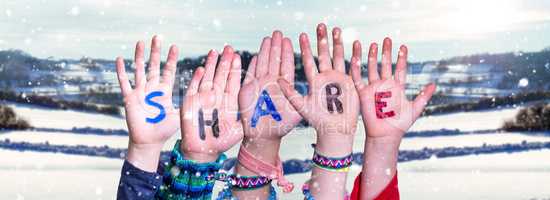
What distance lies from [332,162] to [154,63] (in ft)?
2.67

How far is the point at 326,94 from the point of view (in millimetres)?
3049

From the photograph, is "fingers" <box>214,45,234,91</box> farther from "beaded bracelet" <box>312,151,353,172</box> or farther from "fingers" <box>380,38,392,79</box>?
"fingers" <box>380,38,392,79</box>

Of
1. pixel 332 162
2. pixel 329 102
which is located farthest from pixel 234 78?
pixel 332 162

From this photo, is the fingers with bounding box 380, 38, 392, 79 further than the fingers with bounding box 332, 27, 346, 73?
Yes

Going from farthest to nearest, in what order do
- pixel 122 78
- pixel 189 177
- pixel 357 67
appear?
pixel 357 67, pixel 122 78, pixel 189 177

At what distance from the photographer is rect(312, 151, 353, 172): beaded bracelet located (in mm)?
2992

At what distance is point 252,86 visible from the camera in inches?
123

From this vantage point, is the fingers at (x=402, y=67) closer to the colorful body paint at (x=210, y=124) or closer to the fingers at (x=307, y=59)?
the fingers at (x=307, y=59)

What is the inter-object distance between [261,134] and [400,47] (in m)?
0.83

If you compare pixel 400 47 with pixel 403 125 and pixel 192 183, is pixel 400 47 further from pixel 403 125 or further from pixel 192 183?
pixel 192 183

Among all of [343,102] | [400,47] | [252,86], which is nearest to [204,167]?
[252,86]

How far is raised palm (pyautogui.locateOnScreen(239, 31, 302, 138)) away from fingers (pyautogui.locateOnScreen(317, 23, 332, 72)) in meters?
0.12

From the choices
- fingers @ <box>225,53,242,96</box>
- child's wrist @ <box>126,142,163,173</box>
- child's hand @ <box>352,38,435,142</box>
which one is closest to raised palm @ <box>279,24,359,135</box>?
child's hand @ <box>352,38,435,142</box>

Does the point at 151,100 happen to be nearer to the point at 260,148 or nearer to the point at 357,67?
the point at 260,148
